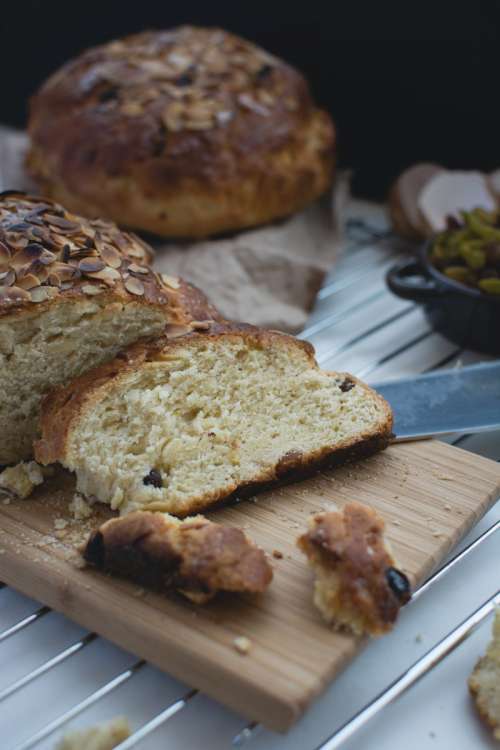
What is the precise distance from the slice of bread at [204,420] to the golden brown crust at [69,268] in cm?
15

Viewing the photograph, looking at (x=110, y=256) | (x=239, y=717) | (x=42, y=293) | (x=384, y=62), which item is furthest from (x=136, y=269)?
(x=384, y=62)

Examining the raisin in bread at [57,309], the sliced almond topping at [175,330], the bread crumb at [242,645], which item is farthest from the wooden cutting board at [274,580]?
the sliced almond topping at [175,330]

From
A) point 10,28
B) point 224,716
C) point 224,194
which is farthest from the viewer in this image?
point 10,28

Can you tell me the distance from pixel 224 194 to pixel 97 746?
2348mm

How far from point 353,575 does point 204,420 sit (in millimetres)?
642

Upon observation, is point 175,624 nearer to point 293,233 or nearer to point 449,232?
point 449,232

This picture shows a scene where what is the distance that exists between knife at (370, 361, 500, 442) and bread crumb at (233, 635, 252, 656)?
834mm

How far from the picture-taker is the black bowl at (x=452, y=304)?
111 inches

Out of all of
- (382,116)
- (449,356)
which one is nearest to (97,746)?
(449,356)

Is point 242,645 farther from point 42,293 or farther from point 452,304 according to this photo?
point 452,304

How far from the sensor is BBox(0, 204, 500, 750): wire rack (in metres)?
1.62

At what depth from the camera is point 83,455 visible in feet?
6.62

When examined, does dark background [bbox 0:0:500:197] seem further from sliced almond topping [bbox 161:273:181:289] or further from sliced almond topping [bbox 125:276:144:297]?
sliced almond topping [bbox 125:276:144:297]

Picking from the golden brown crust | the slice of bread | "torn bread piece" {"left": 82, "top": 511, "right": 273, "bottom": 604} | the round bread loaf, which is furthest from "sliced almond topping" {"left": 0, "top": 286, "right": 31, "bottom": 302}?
the round bread loaf
